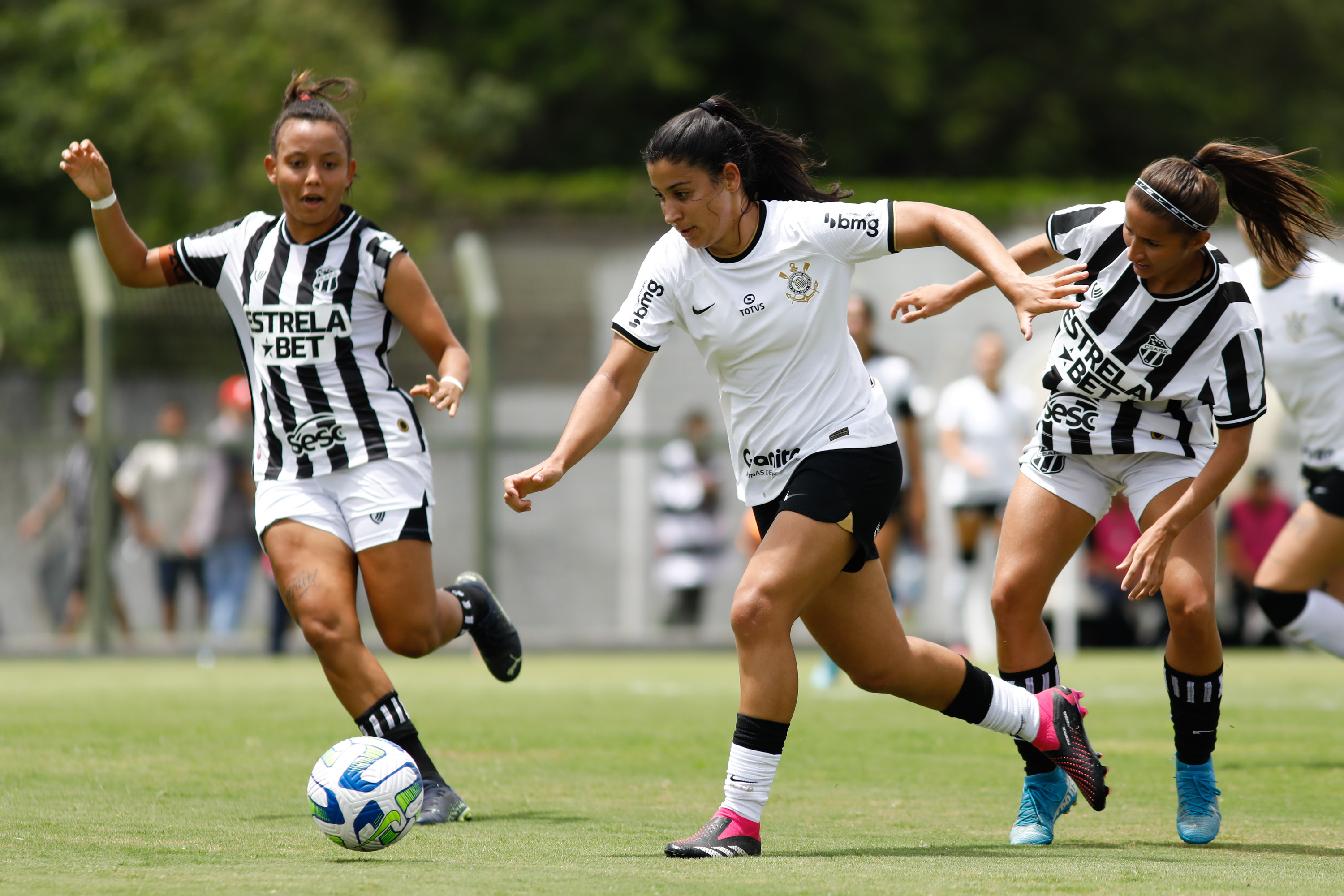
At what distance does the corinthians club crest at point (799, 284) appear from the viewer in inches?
195

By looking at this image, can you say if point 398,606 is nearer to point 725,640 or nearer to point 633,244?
point 725,640

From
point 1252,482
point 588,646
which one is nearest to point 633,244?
point 588,646

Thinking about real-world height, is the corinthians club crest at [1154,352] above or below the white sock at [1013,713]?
above

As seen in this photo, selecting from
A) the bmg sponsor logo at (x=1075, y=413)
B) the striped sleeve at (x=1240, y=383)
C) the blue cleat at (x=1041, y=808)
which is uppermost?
the striped sleeve at (x=1240, y=383)

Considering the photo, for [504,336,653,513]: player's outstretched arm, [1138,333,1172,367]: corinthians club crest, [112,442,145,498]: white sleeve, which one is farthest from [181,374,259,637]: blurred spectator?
[1138,333,1172,367]: corinthians club crest

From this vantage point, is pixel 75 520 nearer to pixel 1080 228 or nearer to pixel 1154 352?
pixel 1080 228

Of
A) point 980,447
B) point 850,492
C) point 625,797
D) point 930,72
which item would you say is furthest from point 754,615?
point 930,72

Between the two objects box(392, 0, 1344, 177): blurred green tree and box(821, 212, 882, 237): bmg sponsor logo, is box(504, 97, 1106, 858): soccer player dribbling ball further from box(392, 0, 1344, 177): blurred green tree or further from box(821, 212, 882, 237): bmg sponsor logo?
box(392, 0, 1344, 177): blurred green tree

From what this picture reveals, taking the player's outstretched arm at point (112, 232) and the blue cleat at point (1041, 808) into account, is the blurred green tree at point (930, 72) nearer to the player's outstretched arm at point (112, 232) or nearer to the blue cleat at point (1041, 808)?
the player's outstretched arm at point (112, 232)

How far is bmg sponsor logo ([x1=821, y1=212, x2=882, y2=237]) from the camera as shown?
4984 mm

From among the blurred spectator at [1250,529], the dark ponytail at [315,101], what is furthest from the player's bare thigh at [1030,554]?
the blurred spectator at [1250,529]

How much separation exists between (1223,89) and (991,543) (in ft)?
51.0

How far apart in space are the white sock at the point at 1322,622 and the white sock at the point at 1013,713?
2.51m

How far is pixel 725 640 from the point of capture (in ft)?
50.9
